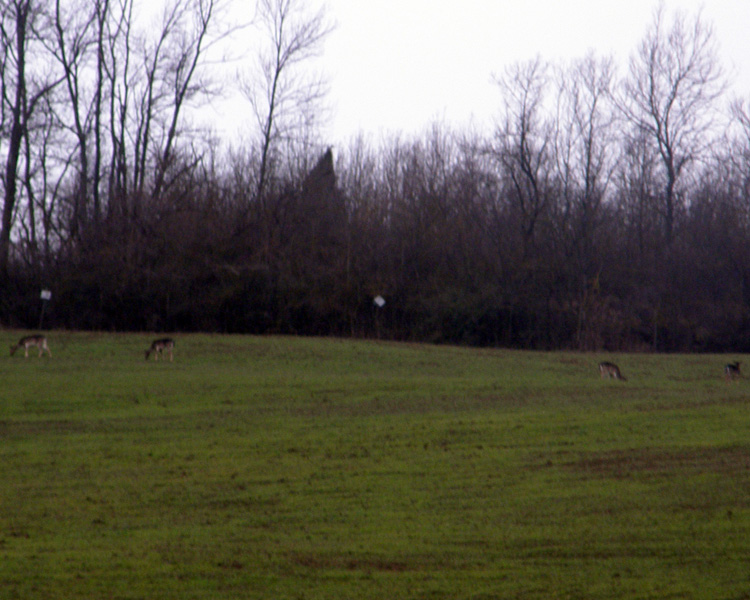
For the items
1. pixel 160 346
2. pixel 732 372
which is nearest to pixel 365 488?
pixel 160 346

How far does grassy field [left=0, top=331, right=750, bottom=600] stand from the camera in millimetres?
8180

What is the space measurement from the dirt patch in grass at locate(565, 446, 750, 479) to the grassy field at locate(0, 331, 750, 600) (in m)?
0.05

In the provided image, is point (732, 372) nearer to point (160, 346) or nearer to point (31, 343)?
point (160, 346)

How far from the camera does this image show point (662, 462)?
1362cm

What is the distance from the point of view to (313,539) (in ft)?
31.8

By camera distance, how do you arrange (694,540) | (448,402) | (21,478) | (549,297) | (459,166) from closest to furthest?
(694,540)
(21,478)
(448,402)
(549,297)
(459,166)

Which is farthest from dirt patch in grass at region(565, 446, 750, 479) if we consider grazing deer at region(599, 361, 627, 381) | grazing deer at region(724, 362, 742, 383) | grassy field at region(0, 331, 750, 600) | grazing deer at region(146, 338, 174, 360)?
grazing deer at region(146, 338, 174, 360)

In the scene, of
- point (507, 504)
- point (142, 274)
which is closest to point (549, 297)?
point (142, 274)

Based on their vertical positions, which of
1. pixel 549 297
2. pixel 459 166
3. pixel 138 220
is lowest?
pixel 549 297

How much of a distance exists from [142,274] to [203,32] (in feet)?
55.8

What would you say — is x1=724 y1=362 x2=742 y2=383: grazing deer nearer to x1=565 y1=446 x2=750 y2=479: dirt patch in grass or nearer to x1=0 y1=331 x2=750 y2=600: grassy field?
x1=0 y1=331 x2=750 y2=600: grassy field

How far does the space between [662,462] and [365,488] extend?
454 cm

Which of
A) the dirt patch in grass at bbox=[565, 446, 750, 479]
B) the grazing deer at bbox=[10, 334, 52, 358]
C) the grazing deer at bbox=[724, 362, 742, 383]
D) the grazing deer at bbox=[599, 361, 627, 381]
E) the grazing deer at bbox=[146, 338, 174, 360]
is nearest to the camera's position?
the dirt patch in grass at bbox=[565, 446, 750, 479]

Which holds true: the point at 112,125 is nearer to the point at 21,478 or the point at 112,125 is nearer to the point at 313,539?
the point at 21,478
